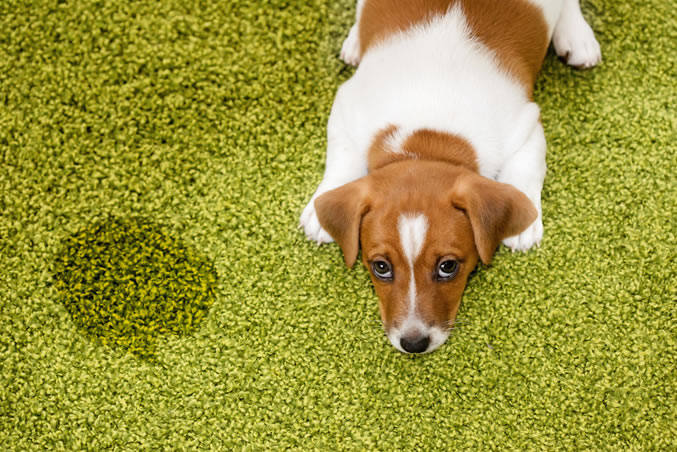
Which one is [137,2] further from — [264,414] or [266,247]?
[264,414]

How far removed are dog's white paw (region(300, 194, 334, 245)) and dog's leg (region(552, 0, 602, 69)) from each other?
1562mm

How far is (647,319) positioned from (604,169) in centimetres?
80

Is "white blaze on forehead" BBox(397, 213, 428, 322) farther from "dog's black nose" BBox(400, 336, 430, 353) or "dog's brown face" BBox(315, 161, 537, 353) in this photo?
"dog's black nose" BBox(400, 336, 430, 353)

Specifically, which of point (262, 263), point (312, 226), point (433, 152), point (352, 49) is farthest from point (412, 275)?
point (352, 49)

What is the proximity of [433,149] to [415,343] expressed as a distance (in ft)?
2.81

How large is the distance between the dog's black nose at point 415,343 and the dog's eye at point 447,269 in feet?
0.91

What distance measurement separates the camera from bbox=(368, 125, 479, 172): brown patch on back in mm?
3191

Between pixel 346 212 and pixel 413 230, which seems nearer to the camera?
pixel 413 230

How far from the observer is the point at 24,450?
11.6 ft

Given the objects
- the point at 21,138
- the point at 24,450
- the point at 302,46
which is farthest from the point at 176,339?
the point at 302,46

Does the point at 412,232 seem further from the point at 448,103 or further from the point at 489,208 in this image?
the point at 448,103

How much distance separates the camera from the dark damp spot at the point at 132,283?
368cm

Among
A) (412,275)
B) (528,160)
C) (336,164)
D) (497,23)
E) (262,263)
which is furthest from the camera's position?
(262,263)

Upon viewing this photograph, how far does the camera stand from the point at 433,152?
10.5ft
